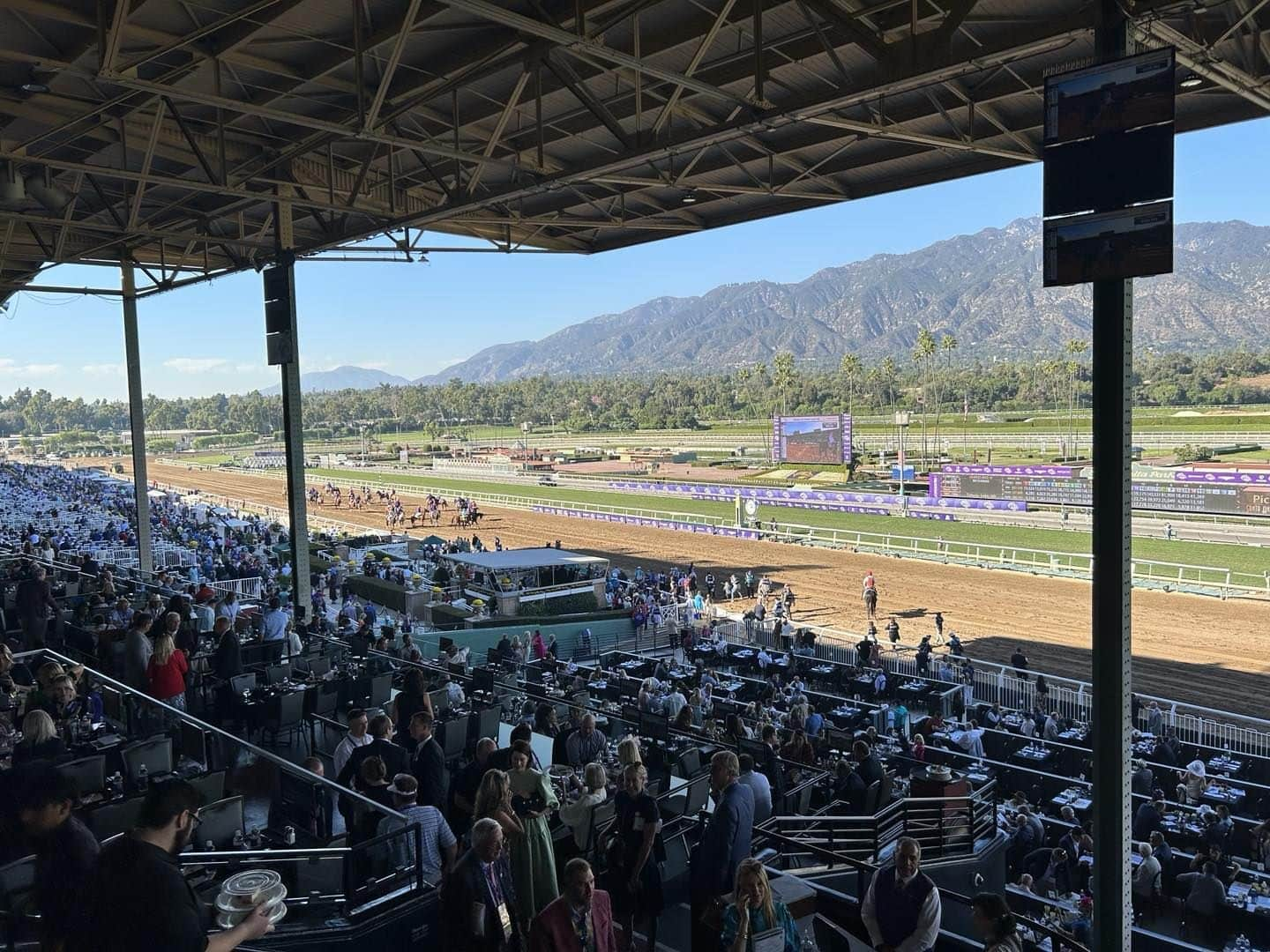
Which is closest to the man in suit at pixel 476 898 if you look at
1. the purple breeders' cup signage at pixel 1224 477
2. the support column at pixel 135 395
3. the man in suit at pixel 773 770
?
the man in suit at pixel 773 770

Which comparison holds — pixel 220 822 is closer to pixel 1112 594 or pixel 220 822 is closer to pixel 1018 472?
pixel 1112 594

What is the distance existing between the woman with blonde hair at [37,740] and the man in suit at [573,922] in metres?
2.92

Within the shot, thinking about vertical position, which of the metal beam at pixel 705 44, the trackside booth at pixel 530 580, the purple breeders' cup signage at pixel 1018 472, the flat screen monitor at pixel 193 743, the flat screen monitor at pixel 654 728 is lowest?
the trackside booth at pixel 530 580

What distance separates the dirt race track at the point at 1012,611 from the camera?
63.3 ft

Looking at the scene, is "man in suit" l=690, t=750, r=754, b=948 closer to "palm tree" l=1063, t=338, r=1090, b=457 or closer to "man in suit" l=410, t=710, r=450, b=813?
"man in suit" l=410, t=710, r=450, b=813

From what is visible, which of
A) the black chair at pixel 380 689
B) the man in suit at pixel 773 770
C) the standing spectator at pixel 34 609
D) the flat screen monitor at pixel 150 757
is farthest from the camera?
the standing spectator at pixel 34 609

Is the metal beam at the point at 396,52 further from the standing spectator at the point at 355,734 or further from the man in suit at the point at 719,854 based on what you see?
the man in suit at the point at 719,854

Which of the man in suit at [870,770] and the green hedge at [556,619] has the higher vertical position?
the man in suit at [870,770]

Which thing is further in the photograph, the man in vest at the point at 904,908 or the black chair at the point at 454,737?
the black chair at the point at 454,737

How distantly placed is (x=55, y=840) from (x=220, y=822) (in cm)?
247

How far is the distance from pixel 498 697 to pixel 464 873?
22.9 ft

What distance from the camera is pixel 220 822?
5074mm

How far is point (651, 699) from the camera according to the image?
463 inches

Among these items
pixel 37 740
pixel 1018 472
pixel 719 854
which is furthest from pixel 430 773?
pixel 1018 472
